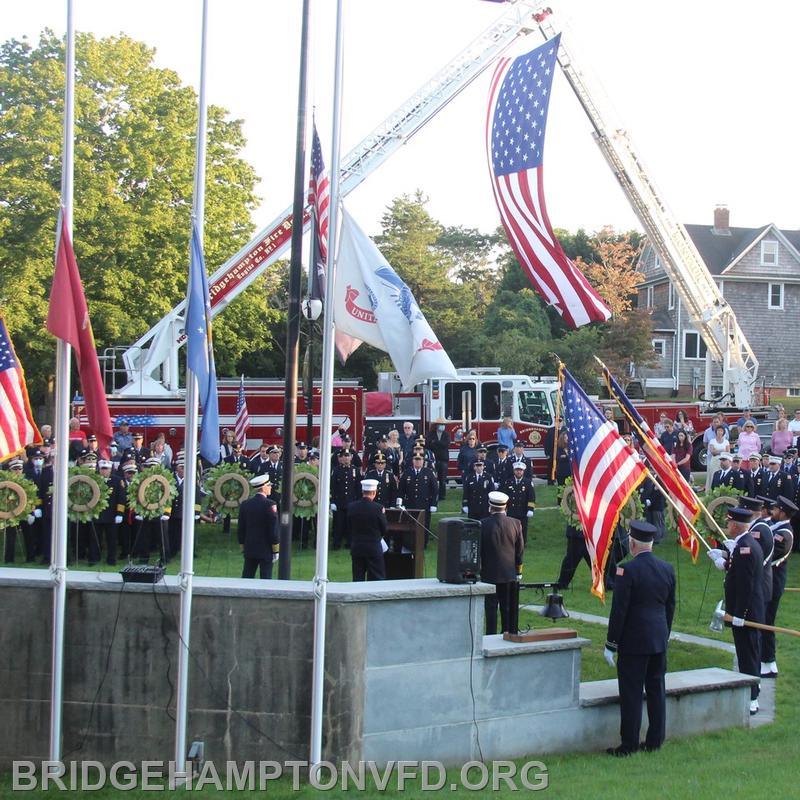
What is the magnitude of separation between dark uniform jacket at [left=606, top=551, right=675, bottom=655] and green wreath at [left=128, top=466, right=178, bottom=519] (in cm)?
913

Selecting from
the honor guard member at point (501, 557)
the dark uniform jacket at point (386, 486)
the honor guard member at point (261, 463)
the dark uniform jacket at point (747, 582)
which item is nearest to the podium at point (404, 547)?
the honor guard member at point (501, 557)

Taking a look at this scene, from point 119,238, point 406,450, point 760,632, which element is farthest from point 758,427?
point 119,238

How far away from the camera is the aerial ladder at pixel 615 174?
72.1ft

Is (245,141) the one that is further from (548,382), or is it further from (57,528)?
(57,528)

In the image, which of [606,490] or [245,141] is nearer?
[606,490]

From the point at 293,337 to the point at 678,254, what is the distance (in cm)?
1942

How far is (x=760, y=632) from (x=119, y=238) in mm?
25345

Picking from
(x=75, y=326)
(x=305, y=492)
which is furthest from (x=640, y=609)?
(x=305, y=492)

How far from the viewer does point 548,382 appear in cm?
2709

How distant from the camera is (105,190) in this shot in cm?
3189

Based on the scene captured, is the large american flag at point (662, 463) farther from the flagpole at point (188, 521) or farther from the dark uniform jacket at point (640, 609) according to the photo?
the flagpole at point (188, 521)

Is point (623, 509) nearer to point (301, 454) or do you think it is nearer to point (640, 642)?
point (640, 642)

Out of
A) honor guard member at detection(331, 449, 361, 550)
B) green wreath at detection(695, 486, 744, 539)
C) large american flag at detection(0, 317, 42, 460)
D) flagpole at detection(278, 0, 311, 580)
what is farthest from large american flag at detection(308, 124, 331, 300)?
honor guard member at detection(331, 449, 361, 550)

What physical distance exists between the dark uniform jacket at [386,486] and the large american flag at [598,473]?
8.39 metres
